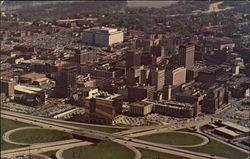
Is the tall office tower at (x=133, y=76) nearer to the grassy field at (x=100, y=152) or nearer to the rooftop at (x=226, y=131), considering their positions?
the rooftop at (x=226, y=131)

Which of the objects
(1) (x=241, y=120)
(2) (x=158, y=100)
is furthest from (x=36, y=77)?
(1) (x=241, y=120)

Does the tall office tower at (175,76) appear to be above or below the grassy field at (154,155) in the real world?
above

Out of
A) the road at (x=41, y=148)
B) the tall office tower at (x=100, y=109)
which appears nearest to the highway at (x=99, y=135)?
the road at (x=41, y=148)

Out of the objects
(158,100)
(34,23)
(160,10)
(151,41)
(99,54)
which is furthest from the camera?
(160,10)

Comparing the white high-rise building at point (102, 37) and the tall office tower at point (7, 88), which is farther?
the white high-rise building at point (102, 37)

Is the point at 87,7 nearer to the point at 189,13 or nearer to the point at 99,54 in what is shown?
the point at 189,13

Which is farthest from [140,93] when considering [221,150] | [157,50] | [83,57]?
[157,50]
